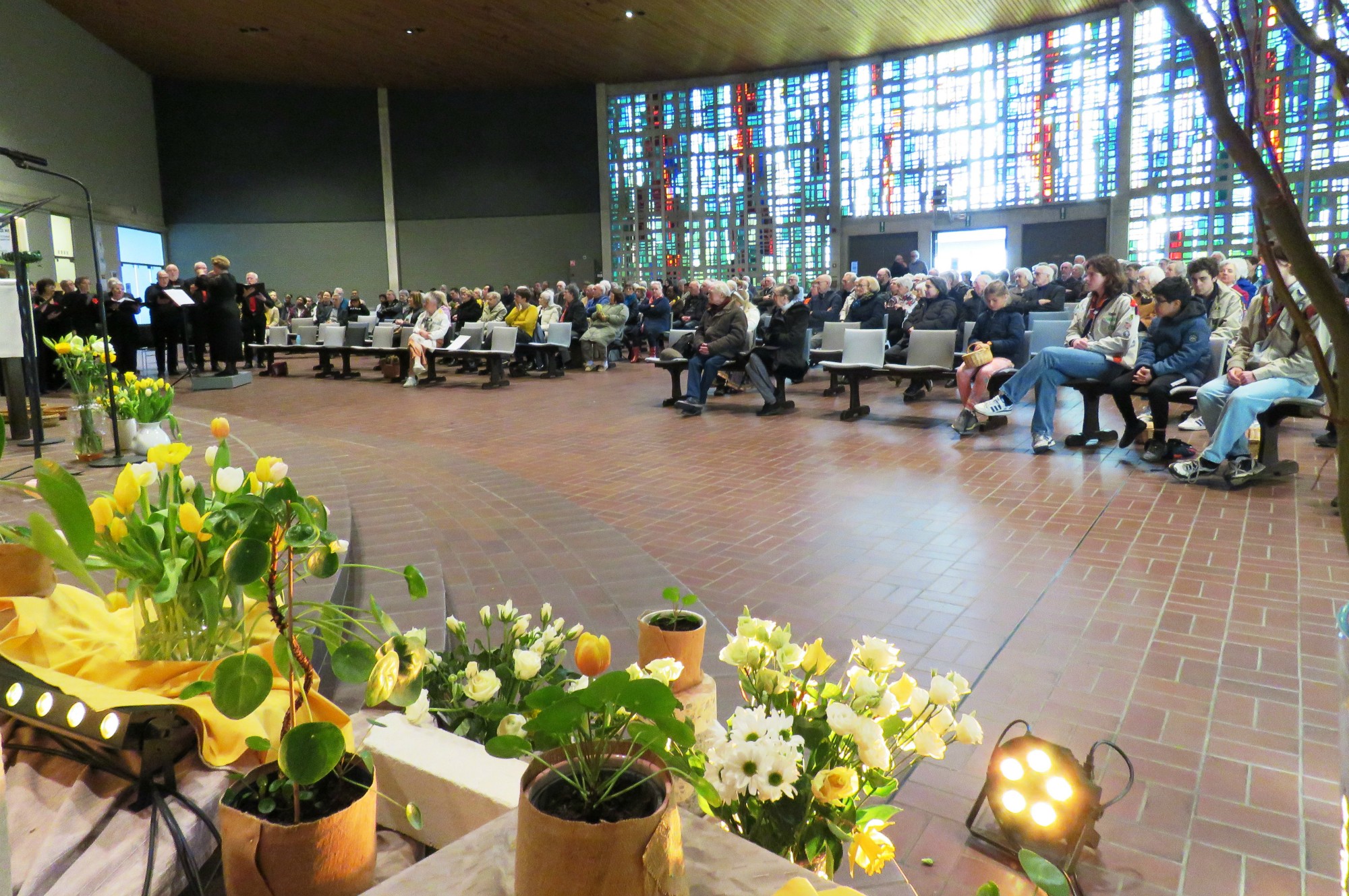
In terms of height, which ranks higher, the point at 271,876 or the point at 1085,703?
the point at 271,876

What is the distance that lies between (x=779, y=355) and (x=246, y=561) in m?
8.62

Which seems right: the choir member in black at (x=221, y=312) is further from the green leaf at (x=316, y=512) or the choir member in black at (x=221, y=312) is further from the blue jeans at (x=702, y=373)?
the green leaf at (x=316, y=512)

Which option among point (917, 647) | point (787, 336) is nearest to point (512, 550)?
point (917, 647)

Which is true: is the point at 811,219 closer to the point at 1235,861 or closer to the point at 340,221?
the point at 340,221

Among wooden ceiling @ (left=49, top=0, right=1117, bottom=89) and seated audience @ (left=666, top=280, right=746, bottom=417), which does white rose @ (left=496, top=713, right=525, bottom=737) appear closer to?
seated audience @ (left=666, top=280, right=746, bottom=417)

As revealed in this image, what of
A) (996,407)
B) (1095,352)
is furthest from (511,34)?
(1095,352)

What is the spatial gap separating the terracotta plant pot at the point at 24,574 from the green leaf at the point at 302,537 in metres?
1.25

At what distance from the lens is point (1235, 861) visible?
211 cm

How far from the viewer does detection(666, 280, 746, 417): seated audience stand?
385 inches

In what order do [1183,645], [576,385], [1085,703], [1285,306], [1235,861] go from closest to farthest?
[1285,306], [1235,861], [1085,703], [1183,645], [576,385]

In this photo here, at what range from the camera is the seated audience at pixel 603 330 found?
15438 millimetres

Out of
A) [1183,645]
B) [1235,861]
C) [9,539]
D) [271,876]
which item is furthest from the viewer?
[1183,645]

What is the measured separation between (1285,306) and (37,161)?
18.7 ft

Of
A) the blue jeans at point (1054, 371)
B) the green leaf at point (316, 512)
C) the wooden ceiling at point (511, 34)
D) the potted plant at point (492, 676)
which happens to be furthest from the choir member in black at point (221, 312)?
the green leaf at point (316, 512)
